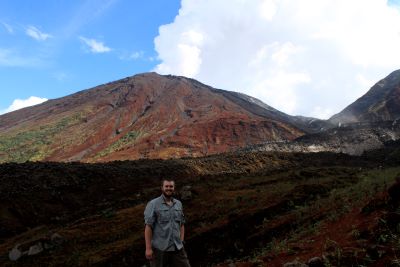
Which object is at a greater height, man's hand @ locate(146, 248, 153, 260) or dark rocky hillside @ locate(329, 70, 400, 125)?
dark rocky hillside @ locate(329, 70, 400, 125)

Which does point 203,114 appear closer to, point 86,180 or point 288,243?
point 86,180

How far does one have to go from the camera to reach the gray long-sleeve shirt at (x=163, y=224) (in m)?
6.69

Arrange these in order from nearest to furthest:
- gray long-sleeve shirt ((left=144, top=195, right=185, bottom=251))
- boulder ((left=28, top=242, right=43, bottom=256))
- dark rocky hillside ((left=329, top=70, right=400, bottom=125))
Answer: gray long-sleeve shirt ((left=144, top=195, right=185, bottom=251))
boulder ((left=28, top=242, right=43, bottom=256))
dark rocky hillside ((left=329, top=70, right=400, bottom=125))

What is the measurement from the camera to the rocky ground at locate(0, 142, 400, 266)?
10.1m

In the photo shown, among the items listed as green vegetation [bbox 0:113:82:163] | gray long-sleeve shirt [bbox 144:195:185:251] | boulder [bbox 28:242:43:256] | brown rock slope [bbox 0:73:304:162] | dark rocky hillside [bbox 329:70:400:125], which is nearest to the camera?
gray long-sleeve shirt [bbox 144:195:185:251]

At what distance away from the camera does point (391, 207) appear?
10312 millimetres

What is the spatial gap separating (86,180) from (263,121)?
230 ft

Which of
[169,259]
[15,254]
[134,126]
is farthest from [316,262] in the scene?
[134,126]

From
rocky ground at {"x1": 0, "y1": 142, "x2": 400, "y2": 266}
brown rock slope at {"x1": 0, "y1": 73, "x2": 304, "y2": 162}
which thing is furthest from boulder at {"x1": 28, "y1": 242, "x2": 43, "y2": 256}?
brown rock slope at {"x1": 0, "y1": 73, "x2": 304, "y2": 162}

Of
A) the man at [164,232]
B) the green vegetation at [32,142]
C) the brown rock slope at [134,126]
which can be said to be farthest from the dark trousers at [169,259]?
the green vegetation at [32,142]

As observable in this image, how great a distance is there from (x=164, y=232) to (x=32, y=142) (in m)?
94.4

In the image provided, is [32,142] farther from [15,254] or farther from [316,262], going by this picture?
[316,262]

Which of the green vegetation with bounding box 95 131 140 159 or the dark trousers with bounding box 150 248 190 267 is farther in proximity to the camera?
the green vegetation with bounding box 95 131 140 159

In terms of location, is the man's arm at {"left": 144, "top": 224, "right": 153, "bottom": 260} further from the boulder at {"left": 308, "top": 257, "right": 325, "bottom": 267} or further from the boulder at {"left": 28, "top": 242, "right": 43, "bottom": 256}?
the boulder at {"left": 28, "top": 242, "right": 43, "bottom": 256}
